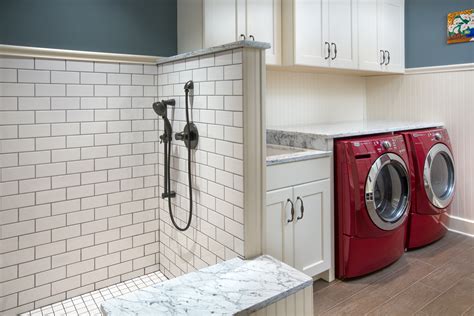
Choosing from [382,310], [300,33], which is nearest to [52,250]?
[382,310]

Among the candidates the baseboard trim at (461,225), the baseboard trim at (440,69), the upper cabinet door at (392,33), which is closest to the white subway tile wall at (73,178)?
the upper cabinet door at (392,33)

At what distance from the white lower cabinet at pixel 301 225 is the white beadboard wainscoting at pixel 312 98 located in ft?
3.21

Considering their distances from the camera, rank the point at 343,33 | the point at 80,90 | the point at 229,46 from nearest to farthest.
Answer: the point at 229,46
the point at 80,90
the point at 343,33

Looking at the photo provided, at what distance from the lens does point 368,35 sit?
3119 mm

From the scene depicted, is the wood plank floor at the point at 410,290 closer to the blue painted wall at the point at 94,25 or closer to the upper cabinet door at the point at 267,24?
the upper cabinet door at the point at 267,24

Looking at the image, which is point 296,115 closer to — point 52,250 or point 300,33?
point 300,33

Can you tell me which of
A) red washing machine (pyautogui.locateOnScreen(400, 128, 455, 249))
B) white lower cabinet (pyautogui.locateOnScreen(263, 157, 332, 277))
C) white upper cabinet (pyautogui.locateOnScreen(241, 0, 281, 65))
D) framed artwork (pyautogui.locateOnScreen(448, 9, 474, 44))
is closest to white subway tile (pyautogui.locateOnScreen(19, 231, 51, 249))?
white lower cabinet (pyautogui.locateOnScreen(263, 157, 332, 277))

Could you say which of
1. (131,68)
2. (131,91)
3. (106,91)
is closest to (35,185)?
(106,91)

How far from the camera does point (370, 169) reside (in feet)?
7.57

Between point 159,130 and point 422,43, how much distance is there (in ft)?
8.71

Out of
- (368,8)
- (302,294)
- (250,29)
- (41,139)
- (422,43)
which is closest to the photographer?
(302,294)

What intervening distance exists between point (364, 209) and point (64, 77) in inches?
77.0

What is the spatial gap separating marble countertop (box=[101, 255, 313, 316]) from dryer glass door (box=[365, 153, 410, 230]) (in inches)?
39.8

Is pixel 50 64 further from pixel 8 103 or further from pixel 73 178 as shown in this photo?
pixel 73 178
